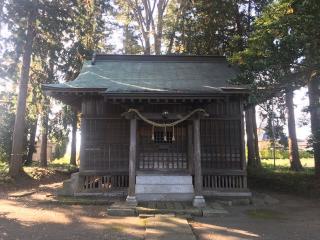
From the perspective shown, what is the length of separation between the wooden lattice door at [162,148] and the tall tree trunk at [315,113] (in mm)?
5074

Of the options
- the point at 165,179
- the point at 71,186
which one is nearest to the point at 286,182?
the point at 165,179

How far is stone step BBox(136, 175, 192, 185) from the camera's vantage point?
12141 millimetres

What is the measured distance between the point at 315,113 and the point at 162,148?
716 centimetres

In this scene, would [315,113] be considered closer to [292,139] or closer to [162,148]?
[292,139]

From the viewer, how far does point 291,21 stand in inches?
466

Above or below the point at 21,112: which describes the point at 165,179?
below

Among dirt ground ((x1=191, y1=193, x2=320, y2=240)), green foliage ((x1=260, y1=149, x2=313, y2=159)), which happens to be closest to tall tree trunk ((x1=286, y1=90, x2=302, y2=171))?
dirt ground ((x1=191, y1=193, x2=320, y2=240))

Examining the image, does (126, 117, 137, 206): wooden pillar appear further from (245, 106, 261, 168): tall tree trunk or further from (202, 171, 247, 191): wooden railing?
(245, 106, 261, 168): tall tree trunk

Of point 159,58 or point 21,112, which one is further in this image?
point 21,112

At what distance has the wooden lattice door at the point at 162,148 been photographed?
12930 millimetres

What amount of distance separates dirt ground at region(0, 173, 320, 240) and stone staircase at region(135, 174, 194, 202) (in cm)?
146

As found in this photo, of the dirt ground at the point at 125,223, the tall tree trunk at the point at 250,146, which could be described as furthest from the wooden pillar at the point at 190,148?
the tall tree trunk at the point at 250,146

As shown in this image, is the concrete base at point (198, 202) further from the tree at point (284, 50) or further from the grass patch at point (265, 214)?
the tree at point (284, 50)

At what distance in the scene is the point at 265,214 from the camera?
35.5 ft
